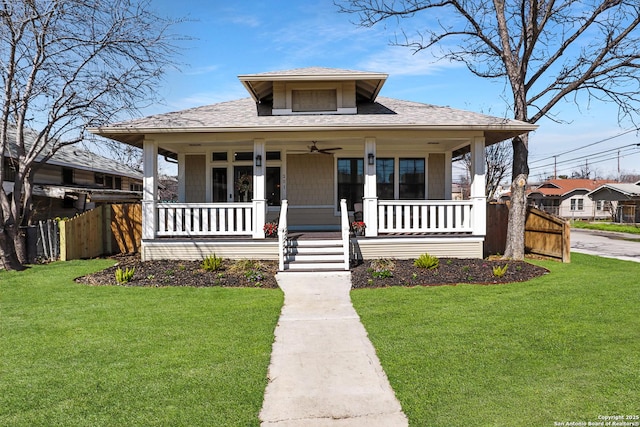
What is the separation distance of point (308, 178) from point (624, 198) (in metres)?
35.2

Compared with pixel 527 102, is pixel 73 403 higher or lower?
lower

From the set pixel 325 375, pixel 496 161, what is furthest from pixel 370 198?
pixel 496 161

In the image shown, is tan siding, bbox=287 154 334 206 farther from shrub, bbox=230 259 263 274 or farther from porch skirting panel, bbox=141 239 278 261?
shrub, bbox=230 259 263 274

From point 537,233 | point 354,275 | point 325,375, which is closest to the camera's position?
point 325,375

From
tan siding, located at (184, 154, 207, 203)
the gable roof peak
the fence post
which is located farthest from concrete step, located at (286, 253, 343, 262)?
the fence post

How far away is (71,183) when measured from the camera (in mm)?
18922

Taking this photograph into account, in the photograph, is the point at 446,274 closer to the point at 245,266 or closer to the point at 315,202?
Result: the point at 245,266

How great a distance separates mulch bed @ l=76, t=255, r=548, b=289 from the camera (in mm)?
8484

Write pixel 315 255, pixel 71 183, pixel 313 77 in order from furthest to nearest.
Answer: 1. pixel 71 183
2. pixel 313 77
3. pixel 315 255

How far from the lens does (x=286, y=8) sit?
12.8m

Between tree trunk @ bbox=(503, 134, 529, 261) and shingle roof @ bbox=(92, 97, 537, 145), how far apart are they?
613 millimetres

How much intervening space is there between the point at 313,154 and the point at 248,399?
10318mm

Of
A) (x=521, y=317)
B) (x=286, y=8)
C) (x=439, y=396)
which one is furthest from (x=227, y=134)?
(x=439, y=396)

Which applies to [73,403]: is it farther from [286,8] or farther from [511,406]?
[286,8]
